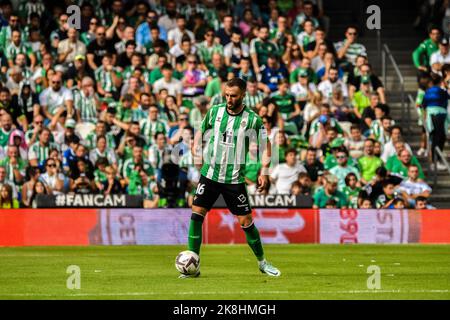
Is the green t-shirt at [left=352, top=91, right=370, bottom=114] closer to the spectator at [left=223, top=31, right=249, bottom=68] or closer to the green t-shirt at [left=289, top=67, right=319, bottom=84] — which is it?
the green t-shirt at [left=289, top=67, right=319, bottom=84]

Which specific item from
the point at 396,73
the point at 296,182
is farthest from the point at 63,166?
the point at 396,73

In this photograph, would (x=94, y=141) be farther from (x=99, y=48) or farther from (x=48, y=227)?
(x=99, y=48)

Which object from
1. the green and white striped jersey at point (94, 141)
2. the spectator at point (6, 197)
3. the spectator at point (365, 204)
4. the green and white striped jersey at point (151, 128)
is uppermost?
the green and white striped jersey at point (151, 128)

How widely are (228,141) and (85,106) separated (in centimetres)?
1164

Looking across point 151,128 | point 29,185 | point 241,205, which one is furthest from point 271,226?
point 241,205

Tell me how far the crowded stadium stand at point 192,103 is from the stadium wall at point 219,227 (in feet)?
1.38

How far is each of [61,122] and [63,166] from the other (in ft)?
5.39

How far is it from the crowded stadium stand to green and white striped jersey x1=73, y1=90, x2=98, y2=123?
0.11 feet

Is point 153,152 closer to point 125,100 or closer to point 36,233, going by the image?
point 125,100

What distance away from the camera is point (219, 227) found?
23.8 m

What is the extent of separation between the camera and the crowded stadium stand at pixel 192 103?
81.5 ft

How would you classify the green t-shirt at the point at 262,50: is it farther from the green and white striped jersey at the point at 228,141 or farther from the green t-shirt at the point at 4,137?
the green and white striped jersey at the point at 228,141

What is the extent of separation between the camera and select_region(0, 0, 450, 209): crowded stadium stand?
977 inches

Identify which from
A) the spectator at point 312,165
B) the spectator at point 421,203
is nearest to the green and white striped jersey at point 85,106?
the spectator at point 312,165
